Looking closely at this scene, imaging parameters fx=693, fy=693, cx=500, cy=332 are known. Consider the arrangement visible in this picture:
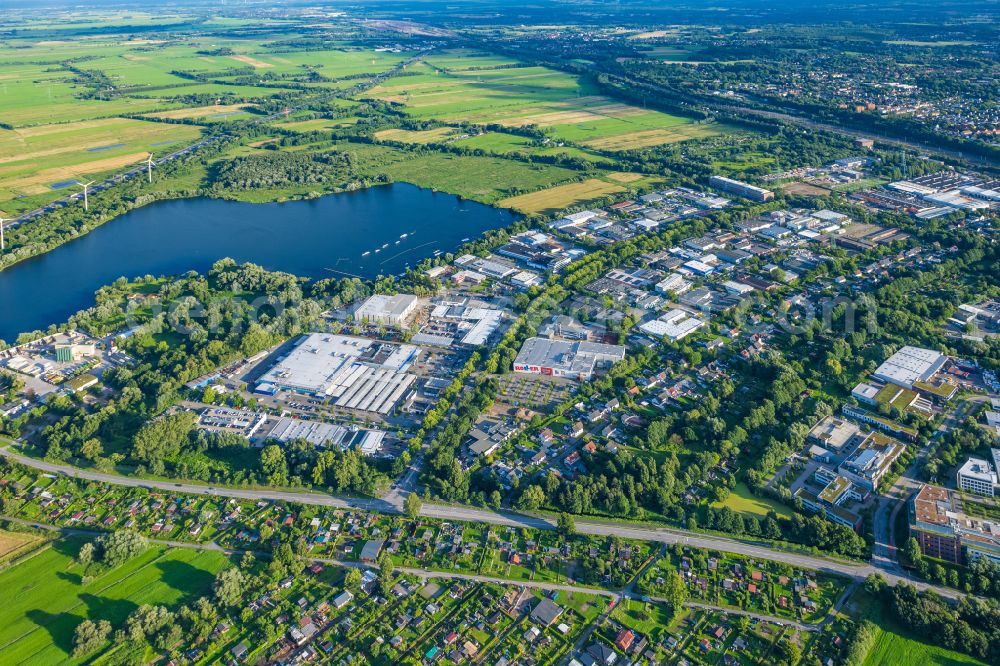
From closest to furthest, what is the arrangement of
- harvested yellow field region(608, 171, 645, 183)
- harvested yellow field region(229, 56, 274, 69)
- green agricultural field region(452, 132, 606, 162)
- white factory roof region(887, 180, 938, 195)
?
white factory roof region(887, 180, 938, 195), harvested yellow field region(608, 171, 645, 183), green agricultural field region(452, 132, 606, 162), harvested yellow field region(229, 56, 274, 69)

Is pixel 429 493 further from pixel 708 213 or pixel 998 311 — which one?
pixel 708 213

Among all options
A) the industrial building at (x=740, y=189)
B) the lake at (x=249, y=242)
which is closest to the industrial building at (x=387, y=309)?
the lake at (x=249, y=242)

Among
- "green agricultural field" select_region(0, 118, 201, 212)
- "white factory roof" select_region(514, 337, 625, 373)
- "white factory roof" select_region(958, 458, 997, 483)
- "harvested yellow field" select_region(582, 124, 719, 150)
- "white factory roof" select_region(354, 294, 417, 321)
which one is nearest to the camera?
"white factory roof" select_region(958, 458, 997, 483)

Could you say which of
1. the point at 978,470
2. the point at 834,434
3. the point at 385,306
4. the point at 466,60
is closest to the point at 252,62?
the point at 466,60

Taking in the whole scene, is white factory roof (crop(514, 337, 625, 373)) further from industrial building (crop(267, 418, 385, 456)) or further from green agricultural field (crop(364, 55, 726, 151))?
green agricultural field (crop(364, 55, 726, 151))

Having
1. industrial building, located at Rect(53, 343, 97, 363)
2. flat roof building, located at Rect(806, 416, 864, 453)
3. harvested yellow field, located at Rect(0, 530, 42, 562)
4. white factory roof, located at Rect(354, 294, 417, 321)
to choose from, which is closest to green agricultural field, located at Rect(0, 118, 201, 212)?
industrial building, located at Rect(53, 343, 97, 363)

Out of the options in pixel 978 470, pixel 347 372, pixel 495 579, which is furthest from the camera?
pixel 347 372

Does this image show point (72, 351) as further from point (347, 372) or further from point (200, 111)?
point (200, 111)
